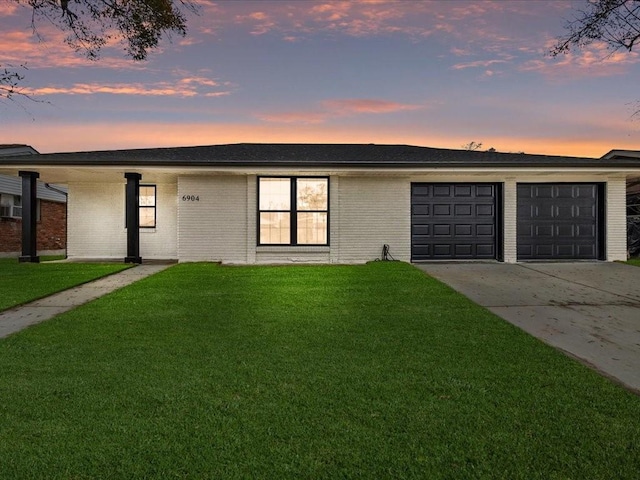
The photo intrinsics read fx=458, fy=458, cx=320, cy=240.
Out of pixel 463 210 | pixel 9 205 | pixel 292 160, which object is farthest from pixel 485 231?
pixel 9 205

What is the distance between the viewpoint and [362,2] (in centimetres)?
1207

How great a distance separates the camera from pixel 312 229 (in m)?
13.4

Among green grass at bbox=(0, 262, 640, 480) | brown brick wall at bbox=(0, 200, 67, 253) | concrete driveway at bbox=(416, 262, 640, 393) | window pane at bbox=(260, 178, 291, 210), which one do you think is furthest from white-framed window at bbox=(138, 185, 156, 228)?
brown brick wall at bbox=(0, 200, 67, 253)

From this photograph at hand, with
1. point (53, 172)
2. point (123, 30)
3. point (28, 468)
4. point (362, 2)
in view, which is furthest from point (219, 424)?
point (53, 172)

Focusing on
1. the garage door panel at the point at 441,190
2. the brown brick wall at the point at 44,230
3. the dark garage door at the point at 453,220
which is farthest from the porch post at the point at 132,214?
the brown brick wall at the point at 44,230

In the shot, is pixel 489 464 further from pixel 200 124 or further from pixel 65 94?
pixel 200 124

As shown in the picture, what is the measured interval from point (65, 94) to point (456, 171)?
13714mm

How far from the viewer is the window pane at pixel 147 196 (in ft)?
48.8

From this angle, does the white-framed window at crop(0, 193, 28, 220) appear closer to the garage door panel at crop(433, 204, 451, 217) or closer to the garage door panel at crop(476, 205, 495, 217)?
the garage door panel at crop(433, 204, 451, 217)

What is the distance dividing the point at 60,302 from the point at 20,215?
1802 cm

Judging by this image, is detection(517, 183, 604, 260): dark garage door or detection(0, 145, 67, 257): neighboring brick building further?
detection(0, 145, 67, 257): neighboring brick building

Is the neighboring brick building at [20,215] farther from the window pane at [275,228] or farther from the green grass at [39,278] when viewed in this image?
the window pane at [275,228]

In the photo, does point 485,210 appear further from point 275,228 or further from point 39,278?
point 39,278

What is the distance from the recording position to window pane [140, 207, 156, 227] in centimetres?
1492
